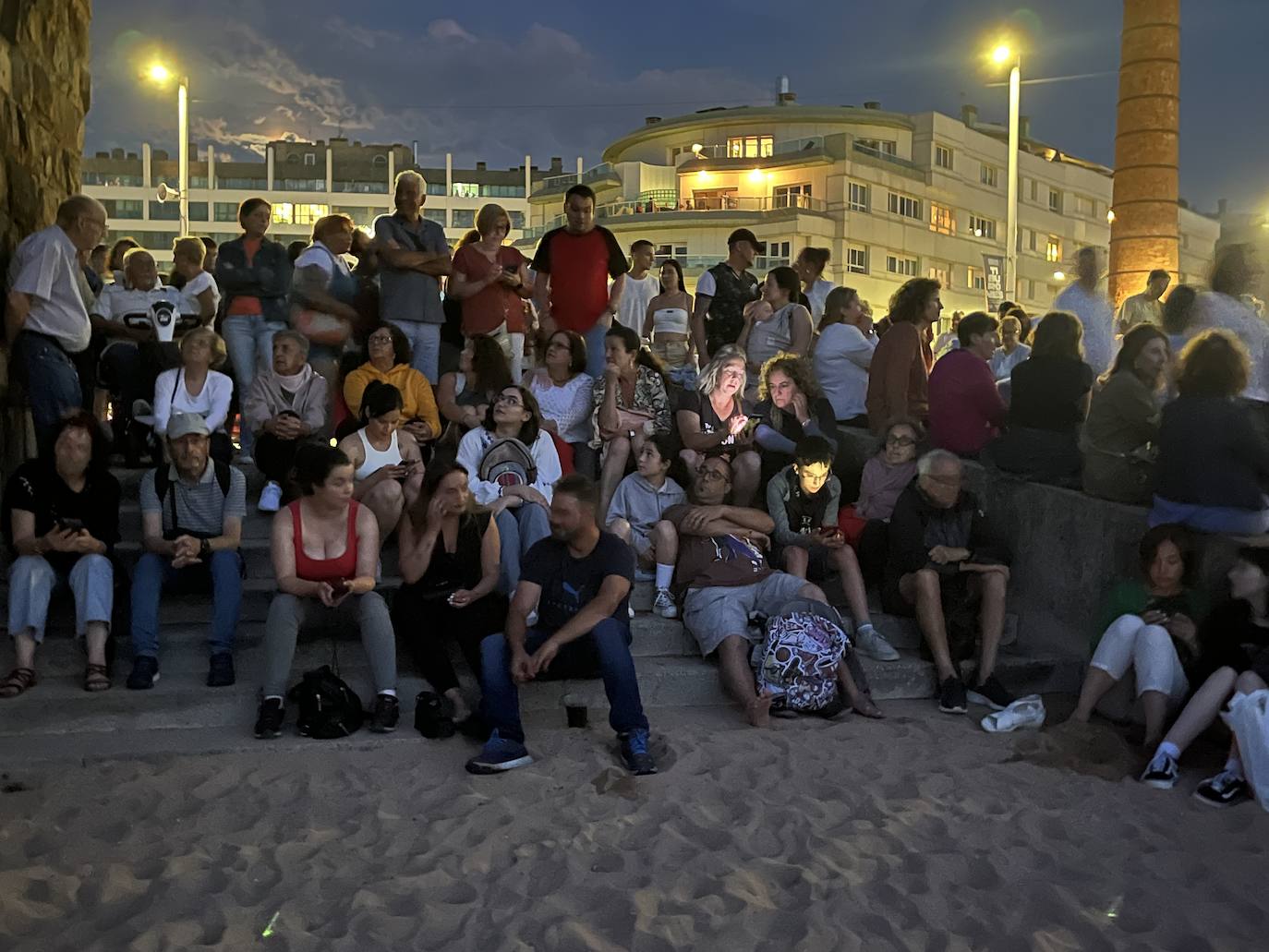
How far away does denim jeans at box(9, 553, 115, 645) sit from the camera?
5.47m

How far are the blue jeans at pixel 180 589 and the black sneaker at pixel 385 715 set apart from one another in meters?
0.90

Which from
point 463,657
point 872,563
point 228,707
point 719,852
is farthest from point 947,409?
point 228,707

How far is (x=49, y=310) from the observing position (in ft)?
22.0

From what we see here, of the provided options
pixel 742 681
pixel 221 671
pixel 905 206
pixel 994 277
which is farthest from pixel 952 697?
pixel 905 206

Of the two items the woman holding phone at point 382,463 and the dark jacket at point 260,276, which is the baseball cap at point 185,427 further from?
the dark jacket at point 260,276

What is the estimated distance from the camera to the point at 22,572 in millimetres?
5520

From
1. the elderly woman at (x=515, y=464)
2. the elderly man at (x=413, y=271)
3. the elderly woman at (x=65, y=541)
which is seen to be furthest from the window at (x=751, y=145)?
the elderly woman at (x=65, y=541)

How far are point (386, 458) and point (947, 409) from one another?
3593mm

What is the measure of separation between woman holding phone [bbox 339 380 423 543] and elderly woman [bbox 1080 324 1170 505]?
3715 mm

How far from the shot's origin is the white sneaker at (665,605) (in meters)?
6.29

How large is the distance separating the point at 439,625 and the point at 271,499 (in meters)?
1.80

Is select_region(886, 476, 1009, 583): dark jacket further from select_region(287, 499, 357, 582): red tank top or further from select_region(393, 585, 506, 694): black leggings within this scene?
select_region(287, 499, 357, 582): red tank top

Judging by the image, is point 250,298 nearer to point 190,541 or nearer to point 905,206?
point 190,541

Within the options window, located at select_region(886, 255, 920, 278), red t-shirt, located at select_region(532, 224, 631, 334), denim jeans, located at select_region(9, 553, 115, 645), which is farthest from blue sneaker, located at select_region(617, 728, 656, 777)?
window, located at select_region(886, 255, 920, 278)
